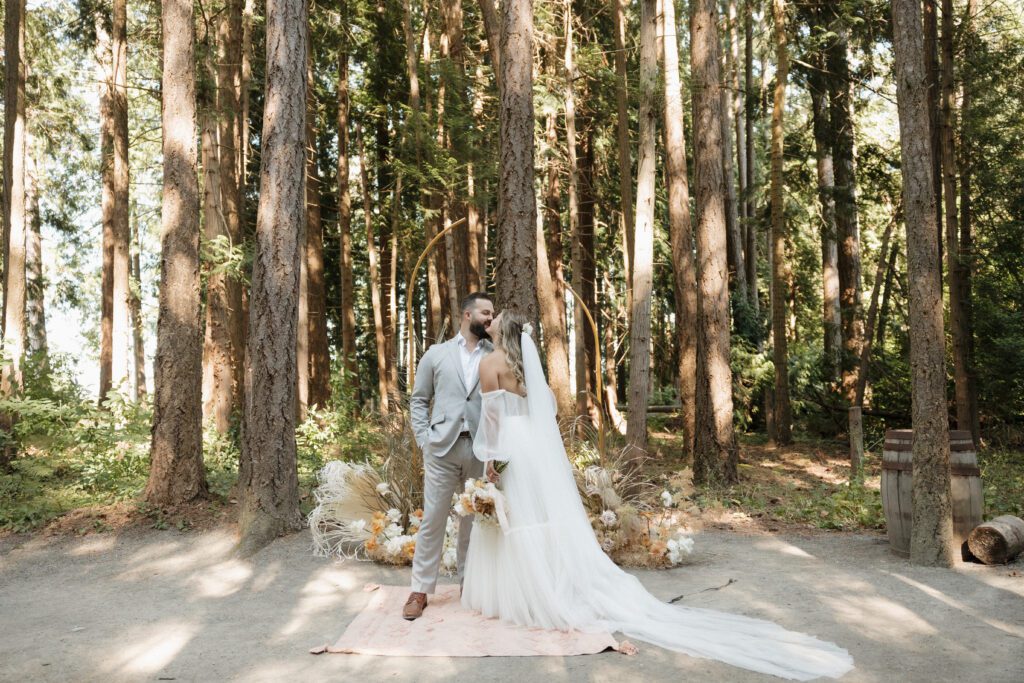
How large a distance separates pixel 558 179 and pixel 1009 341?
955 centimetres

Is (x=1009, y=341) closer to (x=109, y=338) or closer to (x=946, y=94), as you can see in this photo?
(x=946, y=94)

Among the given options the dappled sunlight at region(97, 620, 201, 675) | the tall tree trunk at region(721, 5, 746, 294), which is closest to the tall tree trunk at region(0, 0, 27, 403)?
the dappled sunlight at region(97, 620, 201, 675)

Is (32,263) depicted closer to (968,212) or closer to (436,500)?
(436,500)

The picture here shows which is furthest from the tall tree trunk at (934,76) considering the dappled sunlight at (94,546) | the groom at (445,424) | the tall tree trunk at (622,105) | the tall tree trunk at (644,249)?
the dappled sunlight at (94,546)

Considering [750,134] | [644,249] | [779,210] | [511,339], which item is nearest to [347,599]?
[511,339]

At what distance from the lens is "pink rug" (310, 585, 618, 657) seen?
4.91 m

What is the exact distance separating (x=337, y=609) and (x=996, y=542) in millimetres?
5580

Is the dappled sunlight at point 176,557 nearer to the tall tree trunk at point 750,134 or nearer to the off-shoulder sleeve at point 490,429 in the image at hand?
the off-shoulder sleeve at point 490,429

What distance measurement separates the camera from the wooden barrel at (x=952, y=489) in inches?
288

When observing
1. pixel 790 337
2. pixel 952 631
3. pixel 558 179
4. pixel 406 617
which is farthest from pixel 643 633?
pixel 790 337

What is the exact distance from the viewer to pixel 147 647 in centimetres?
523

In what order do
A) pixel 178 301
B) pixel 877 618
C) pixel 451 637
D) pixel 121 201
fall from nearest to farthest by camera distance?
pixel 451 637, pixel 877 618, pixel 178 301, pixel 121 201

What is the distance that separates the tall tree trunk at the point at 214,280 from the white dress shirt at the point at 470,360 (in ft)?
28.1

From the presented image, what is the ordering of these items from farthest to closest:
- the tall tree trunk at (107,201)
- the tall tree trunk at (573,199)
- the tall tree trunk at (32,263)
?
the tall tree trunk at (107,201) → the tall tree trunk at (32,263) → the tall tree trunk at (573,199)
